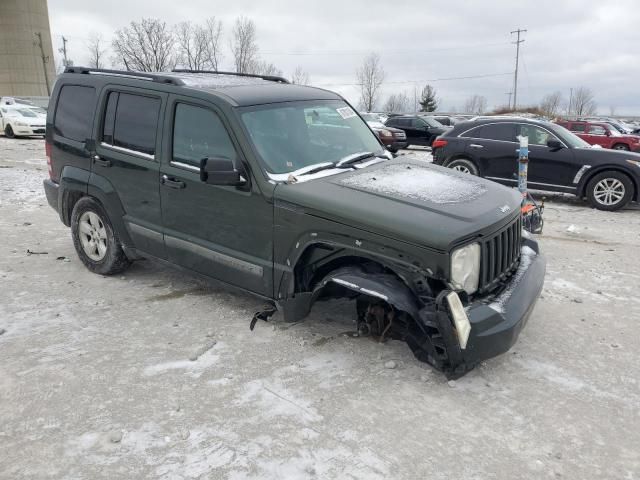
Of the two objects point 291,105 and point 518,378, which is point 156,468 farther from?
point 291,105

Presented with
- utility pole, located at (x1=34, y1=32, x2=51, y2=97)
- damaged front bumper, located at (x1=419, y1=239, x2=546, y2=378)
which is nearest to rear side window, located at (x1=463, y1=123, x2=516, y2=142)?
damaged front bumper, located at (x1=419, y1=239, x2=546, y2=378)

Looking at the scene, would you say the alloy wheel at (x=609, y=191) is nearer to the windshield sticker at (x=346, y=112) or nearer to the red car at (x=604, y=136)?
the windshield sticker at (x=346, y=112)

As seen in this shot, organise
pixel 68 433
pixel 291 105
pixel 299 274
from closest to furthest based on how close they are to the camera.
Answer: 1. pixel 68 433
2. pixel 299 274
3. pixel 291 105

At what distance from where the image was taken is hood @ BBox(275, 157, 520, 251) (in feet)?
10.8

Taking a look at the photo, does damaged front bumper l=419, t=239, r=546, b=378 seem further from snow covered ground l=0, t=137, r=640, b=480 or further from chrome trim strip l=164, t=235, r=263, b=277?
chrome trim strip l=164, t=235, r=263, b=277

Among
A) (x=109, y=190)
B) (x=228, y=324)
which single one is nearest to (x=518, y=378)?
(x=228, y=324)

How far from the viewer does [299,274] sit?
3.90 meters

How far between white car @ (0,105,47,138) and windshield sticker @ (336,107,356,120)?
18.1 meters

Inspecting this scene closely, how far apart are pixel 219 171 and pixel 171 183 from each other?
827mm

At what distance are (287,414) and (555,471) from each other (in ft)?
4.95

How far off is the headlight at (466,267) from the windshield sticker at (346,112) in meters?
2.12

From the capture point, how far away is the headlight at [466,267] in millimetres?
3254

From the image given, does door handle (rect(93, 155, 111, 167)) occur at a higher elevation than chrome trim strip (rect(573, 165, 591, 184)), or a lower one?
higher

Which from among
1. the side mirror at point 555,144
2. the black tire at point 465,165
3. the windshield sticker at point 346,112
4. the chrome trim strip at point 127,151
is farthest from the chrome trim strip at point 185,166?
the side mirror at point 555,144
